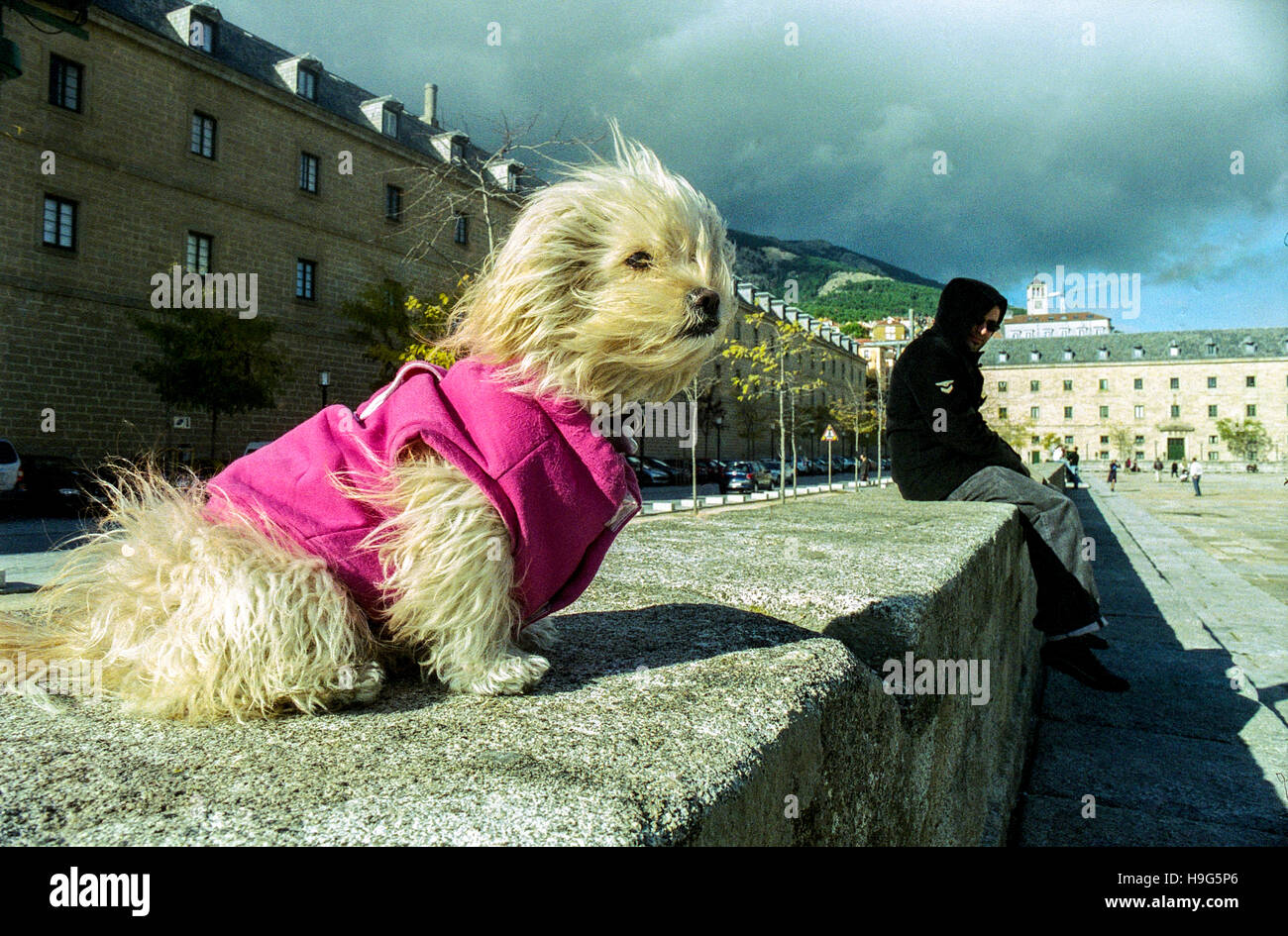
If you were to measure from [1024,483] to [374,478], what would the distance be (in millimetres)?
4175

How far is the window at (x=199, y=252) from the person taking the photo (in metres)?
27.8

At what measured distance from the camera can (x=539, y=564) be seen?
1781mm

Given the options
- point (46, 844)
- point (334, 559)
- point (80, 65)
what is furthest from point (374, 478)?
point (80, 65)

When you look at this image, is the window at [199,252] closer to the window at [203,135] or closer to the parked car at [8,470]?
the window at [203,135]

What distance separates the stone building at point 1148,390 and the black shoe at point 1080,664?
10248 cm

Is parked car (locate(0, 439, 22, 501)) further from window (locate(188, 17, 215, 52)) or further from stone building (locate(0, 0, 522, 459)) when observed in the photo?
window (locate(188, 17, 215, 52))

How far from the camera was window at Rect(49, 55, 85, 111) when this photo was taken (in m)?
23.6

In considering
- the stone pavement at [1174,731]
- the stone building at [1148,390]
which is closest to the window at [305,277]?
the stone pavement at [1174,731]

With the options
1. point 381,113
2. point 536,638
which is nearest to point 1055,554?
point 536,638

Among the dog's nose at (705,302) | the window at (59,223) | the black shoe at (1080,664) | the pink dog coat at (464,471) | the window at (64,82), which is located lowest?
the black shoe at (1080,664)

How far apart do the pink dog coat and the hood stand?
438cm

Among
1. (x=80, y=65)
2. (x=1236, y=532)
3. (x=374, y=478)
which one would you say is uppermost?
(x=80, y=65)

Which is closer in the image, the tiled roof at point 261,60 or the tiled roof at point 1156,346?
the tiled roof at point 261,60
